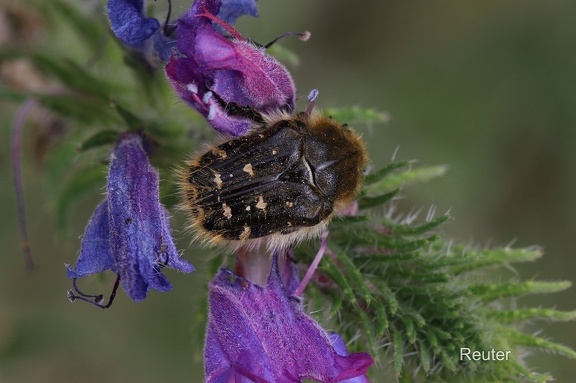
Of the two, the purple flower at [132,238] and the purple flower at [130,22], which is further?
the purple flower at [130,22]

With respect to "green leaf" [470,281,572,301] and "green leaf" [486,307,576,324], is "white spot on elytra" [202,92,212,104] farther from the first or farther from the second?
"green leaf" [486,307,576,324]

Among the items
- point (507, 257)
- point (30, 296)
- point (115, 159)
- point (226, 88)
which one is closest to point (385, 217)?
point (507, 257)

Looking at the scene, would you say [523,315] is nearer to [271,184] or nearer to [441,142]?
[271,184]

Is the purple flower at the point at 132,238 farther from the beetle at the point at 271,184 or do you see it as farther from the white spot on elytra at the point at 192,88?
the white spot on elytra at the point at 192,88

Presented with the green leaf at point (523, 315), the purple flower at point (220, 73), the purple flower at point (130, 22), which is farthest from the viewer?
the green leaf at point (523, 315)

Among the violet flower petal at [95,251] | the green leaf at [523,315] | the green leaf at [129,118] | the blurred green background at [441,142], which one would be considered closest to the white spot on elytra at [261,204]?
the violet flower petal at [95,251]

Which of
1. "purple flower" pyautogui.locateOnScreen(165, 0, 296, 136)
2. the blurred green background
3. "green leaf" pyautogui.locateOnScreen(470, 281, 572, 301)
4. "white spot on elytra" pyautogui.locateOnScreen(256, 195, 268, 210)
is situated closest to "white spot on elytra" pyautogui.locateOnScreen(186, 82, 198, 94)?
"purple flower" pyautogui.locateOnScreen(165, 0, 296, 136)

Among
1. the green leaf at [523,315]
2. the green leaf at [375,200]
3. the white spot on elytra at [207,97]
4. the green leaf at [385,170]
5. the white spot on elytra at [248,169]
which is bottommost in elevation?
the white spot on elytra at [248,169]
